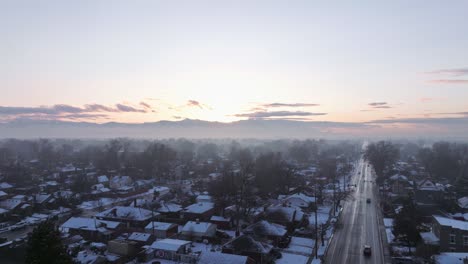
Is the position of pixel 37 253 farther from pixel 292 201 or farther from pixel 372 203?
pixel 372 203

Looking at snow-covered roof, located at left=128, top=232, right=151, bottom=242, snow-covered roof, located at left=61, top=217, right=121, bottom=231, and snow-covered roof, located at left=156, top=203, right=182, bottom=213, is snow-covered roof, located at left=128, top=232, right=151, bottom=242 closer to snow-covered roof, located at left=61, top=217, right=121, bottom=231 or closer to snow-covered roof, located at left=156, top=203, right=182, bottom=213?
snow-covered roof, located at left=61, top=217, right=121, bottom=231

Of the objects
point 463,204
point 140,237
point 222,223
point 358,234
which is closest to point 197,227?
point 222,223

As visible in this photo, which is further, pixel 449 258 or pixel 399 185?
pixel 399 185

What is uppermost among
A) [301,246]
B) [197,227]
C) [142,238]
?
[197,227]

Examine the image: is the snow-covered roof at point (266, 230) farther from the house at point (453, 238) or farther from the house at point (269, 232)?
the house at point (453, 238)

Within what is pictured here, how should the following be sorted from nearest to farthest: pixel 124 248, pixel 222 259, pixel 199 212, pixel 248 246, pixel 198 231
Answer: pixel 222 259
pixel 248 246
pixel 124 248
pixel 198 231
pixel 199 212

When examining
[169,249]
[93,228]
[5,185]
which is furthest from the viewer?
[5,185]

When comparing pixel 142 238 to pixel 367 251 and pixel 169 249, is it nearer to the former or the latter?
pixel 169 249

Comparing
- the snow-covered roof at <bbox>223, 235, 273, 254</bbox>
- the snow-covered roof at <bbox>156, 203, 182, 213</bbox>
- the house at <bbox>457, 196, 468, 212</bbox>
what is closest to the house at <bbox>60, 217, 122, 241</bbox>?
the snow-covered roof at <bbox>156, 203, 182, 213</bbox>

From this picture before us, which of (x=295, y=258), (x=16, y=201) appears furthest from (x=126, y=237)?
(x=16, y=201)
